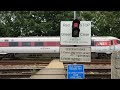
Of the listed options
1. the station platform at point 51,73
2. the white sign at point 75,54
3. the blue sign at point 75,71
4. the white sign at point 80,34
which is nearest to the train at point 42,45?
the station platform at point 51,73

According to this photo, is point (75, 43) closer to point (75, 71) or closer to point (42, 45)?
point (75, 71)

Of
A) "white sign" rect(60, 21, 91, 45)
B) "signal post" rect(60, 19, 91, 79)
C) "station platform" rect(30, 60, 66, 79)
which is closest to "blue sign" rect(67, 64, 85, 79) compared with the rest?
"signal post" rect(60, 19, 91, 79)

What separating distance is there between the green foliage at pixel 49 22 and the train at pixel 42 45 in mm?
646

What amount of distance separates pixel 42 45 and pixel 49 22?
2.40 meters

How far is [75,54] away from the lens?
915cm

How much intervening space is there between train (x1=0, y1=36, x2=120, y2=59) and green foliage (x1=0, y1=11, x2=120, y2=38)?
0.65 metres

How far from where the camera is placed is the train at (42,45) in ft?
87.5

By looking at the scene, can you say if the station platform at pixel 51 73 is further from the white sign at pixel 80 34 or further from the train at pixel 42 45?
the train at pixel 42 45

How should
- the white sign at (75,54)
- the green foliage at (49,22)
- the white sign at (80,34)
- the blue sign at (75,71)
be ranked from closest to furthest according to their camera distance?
1. the white sign at (80,34)
2. the white sign at (75,54)
3. the blue sign at (75,71)
4. the green foliage at (49,22)

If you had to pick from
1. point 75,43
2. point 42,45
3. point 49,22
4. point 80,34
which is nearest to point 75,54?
point 75,43

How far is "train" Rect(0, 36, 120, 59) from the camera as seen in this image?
26656 mm
